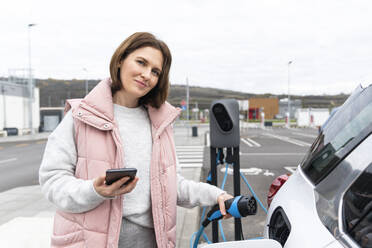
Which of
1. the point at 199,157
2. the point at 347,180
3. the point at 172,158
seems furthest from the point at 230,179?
the point at 347,180

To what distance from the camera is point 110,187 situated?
1.25m

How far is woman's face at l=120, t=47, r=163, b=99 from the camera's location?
149 cm

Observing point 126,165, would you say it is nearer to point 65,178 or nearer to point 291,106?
point 65,178

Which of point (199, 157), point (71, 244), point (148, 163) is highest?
point (148, 163)

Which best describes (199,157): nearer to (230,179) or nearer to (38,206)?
(230,179)

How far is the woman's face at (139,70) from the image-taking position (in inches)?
58.7

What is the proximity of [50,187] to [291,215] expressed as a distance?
1063 mm

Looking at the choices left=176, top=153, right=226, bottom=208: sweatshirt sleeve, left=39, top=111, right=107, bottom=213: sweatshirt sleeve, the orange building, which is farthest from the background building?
left=39, top=111, right=107, bottom=213: sweatshirt sleeve

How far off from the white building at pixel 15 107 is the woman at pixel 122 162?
2820 cm

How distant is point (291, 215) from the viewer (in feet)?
4.06

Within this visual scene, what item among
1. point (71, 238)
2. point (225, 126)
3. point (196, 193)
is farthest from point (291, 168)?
point (71, 238)

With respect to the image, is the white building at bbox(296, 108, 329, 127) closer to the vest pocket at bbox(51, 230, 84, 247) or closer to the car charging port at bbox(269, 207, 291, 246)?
the car charging port at bbox(269, 207, 291, 246)

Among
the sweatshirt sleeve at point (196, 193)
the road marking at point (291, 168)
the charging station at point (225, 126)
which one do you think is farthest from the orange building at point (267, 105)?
the sweatshirt sleeve at point (196, 193)

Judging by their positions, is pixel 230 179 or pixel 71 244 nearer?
pixel 71 244
